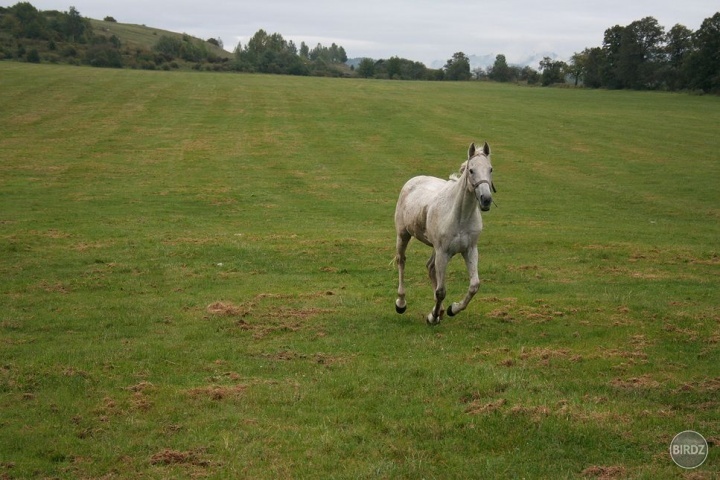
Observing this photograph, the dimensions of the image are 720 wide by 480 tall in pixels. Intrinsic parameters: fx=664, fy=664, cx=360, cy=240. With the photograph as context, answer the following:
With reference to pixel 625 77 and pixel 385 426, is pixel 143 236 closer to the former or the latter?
pixel 385 426

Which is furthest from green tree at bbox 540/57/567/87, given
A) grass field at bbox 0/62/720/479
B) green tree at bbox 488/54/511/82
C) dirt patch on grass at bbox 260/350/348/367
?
dirt patch on grass at bbox 260/350/348/367

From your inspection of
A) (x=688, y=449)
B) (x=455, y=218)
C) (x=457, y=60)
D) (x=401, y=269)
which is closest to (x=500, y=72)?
(x=457, y=60)

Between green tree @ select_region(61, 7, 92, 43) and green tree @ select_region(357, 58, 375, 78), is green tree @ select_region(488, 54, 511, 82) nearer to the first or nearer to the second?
green tree @ select_region(357, 58, 375, 78)

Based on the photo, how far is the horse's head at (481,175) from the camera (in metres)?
10.6

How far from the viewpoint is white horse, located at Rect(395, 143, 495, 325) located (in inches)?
436

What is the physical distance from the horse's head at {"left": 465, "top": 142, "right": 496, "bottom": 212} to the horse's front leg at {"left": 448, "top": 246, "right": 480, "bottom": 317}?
4.30 feet

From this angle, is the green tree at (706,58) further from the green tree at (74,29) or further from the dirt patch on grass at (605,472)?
the green tree at (74,29)

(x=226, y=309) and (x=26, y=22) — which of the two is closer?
(x=226, y=309)

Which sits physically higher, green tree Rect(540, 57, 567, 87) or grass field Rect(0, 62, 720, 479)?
green tree Rect(540, 57, 567, 87)

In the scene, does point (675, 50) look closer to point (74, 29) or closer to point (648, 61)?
point (648, 61)

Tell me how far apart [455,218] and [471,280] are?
1.14m

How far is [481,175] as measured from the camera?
10906 millimetres

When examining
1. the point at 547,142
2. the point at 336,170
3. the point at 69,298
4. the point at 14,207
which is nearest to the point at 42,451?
the point at 69,298

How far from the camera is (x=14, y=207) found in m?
27.0
